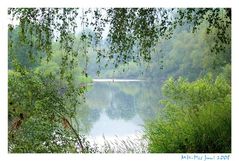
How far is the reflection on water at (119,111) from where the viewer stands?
26.5 ft

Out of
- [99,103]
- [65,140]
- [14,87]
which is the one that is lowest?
[99,103]

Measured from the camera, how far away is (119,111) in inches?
425

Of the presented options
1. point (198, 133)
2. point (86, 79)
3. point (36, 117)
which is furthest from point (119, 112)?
point (198, 133)

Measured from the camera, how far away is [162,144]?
342 cm

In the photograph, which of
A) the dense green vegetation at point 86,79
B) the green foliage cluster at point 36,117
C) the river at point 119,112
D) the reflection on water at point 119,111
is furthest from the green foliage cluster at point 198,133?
the river at point 119,112

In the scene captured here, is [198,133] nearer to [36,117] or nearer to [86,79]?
[86,79]

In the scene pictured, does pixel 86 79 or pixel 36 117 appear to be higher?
pixel 86 79

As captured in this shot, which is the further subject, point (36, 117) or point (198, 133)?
point (36, 117)

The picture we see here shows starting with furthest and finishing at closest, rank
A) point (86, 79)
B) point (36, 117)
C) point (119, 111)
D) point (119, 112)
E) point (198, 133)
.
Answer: point (119, 111) → point (119, 112) → point (36, 117) → point (86, 79) → point (198, 133)

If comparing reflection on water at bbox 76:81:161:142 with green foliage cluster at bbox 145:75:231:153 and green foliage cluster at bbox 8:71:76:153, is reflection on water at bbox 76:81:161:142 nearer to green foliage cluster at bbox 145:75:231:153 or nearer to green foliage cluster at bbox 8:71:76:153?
green foliage cluster at bbox 8:71:76:153
